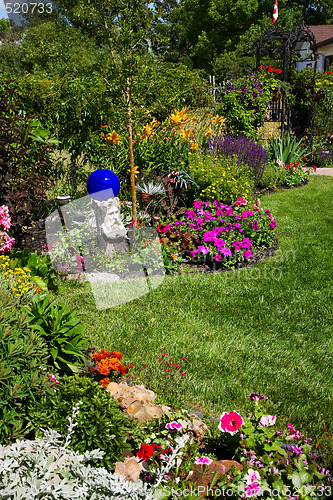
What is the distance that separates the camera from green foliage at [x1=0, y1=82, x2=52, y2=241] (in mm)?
4266

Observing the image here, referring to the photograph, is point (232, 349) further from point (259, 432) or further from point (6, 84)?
point (6, 84)

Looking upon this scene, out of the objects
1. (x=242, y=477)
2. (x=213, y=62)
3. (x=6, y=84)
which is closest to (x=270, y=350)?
(x=242, y=477)

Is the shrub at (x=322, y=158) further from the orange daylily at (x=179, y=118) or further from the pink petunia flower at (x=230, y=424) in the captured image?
the pink petunia flower at (x=230, y=424)

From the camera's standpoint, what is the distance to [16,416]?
2.14 m

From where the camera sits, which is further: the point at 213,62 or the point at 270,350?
the point at 213,62

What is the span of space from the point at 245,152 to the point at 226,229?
10.8ft

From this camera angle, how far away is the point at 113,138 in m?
5.84

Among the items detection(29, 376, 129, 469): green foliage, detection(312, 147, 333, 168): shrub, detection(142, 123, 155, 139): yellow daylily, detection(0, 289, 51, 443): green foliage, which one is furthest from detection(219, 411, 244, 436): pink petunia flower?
detection(312, 147, 333, 168): shrub

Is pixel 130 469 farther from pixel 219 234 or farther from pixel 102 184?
pixel 102 184

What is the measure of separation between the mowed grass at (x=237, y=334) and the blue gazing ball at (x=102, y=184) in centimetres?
120

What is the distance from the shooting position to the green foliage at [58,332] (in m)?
2.52

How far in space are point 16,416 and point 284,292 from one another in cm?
294

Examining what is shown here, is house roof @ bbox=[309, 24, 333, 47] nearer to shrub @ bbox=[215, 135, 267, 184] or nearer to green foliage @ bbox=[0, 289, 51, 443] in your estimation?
shrub @ bbox=[215, 135, 267, 184]

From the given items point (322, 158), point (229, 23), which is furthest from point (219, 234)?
point (229, 23)
